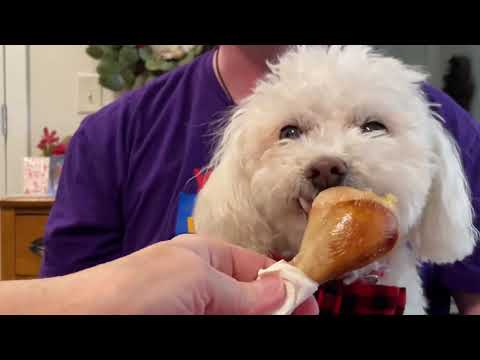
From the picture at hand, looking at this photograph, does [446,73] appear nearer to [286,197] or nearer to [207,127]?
[207,127]

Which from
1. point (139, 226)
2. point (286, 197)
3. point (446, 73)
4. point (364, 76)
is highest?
point (446, 73)

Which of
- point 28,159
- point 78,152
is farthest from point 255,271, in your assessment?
point 28,159

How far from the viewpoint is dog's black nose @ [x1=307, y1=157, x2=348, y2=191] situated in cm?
85

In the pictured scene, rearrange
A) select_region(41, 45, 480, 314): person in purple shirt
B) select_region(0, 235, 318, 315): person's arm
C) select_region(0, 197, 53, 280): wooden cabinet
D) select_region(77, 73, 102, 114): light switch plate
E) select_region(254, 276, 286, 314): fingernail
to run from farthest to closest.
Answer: select_region(77, 73, 102, 114): light switch plate → select_region(0, 197, 53, 280): wooden cabinet → select_region(41, 45, 480, 314): person in purple shirt → select_region(254, 276, 286, 314): fingernail → select_region(0, 235, 318, 315): person's arm

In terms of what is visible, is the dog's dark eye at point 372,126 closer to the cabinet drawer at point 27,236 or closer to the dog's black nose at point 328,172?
the dog's black nose at point 328,172

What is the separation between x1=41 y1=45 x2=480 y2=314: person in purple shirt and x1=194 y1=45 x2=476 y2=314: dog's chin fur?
0.44 ft

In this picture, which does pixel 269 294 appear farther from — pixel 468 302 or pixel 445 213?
pixel 468 302

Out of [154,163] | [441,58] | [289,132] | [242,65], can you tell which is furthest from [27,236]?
[441,58]

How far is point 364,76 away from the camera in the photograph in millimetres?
1023

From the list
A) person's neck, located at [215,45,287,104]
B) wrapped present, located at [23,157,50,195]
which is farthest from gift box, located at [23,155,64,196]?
person's neck, located at [215,45,287,104]

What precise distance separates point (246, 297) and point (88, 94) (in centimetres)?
232

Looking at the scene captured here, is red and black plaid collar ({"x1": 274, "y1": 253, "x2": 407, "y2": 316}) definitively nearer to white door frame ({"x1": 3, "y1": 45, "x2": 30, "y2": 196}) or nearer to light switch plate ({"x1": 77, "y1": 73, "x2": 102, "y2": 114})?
light switch plate ({"x1": 77, "y1": 73, "x2": 102, "y2": 114})
